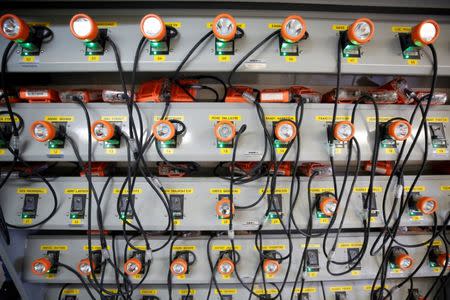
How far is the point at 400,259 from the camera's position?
857 mm

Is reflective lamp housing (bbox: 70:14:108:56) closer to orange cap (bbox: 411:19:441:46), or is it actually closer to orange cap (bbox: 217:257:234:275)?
orange cap (bbox: 217:257:234:275)

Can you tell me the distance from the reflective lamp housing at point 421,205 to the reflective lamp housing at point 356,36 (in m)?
0.63

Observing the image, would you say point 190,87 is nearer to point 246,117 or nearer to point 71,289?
point 246,117

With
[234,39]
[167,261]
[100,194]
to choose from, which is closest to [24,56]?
→ [100,194]

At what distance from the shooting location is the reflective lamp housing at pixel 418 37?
66 centimetres

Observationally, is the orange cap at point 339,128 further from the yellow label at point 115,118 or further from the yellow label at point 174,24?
the yellow label at point 115,118

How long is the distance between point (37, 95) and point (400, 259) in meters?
1.61

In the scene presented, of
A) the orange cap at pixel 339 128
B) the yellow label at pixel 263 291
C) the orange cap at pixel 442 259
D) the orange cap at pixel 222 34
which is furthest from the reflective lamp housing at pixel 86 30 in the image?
the orange cap at pixel 442 259

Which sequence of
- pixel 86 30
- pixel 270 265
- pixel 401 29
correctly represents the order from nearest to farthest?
pixel 86 30
pixel 401 29
pixel 270 265

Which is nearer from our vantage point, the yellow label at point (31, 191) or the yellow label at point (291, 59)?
the yellow label at point (291, 59)

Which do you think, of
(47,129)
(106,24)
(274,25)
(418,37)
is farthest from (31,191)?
(418,37)

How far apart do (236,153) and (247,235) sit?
43 cm

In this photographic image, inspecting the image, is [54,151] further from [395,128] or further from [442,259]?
[442,259]

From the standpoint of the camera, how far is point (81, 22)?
0.62 m
